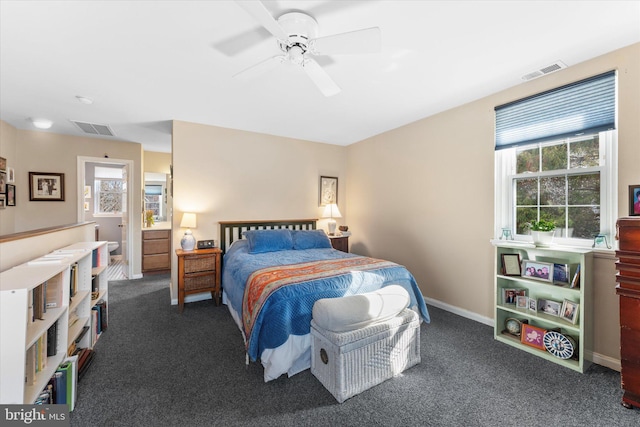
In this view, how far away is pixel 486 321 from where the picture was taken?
3041mm

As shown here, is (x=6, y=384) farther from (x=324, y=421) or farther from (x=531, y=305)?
(x=531, y=305)

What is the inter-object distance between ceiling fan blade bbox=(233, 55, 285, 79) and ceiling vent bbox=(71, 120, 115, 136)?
3.19 metres

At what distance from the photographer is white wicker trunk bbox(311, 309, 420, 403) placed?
6.07 feet

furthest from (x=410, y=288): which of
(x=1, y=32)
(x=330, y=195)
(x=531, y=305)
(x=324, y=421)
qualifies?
(x=1, y=32)

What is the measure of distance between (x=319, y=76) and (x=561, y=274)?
106 inches

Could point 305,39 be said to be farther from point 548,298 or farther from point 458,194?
point 548,298

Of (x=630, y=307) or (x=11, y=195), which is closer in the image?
(x=630, y=307)

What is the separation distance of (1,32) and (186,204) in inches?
90.6

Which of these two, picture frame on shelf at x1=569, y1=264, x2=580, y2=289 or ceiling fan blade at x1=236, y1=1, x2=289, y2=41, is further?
picture frame on shelf at x1=569, y1=264, x2=580, y2=289

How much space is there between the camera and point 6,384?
50.4 inches

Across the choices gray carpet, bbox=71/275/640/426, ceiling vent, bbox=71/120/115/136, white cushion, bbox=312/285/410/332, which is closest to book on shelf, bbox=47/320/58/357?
A: gray carpet, bbox=71/275/640/426

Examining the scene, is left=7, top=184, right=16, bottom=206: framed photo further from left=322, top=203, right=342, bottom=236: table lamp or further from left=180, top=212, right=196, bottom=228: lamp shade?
left=322, top=203, right=342, bottom=236: table lamp

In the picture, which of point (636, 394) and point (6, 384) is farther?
point (636, 394)

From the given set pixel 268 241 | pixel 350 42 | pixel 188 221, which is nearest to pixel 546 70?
pixel 350 42
